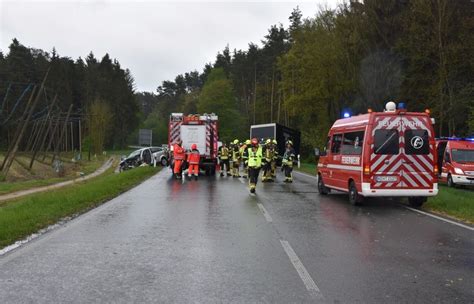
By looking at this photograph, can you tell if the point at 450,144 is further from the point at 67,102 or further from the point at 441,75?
the point at 67,102

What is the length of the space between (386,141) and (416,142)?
0.79 meters

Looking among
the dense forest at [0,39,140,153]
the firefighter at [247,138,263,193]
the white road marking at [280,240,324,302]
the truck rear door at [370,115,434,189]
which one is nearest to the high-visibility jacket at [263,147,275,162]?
the firefighter at [247,138,263,193]

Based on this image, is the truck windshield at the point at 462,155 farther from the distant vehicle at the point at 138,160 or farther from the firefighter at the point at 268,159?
the distant vehicle at the point at 138,160

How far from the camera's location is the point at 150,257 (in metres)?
7.35

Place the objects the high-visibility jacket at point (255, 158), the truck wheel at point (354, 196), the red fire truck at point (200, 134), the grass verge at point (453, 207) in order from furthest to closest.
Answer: the red fire truck at point (200, 134), the high-visibility jacket at point (255, 158), the truck wheel at point (354, 196), the grass verge at point (453, 207)

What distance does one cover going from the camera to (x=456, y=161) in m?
23.2

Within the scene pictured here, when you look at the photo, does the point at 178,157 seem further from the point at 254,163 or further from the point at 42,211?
the point at 42,211

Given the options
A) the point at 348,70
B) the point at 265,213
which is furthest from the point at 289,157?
the point at 348,70

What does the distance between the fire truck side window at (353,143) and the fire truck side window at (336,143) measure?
1.41 ft

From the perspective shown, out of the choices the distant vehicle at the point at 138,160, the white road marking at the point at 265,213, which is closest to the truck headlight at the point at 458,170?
the white road marking at the point at 265,213

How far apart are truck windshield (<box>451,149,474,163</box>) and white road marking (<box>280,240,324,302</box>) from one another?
17.4 m

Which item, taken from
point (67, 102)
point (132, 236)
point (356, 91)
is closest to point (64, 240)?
point (132, 236)

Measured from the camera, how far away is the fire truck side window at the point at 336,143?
15.4 metres

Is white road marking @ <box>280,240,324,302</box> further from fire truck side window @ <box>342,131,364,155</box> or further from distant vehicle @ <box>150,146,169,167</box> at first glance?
distant vehicle @ <box>150,146,169,167</box>
